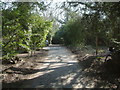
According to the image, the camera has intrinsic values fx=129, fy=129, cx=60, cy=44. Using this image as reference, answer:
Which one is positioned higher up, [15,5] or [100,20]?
[15,5]

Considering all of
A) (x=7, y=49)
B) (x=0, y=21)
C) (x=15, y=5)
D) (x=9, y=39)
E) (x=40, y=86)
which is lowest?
(x=40, y=86)

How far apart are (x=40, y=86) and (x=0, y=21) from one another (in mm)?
2886

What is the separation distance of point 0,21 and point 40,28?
6401mm

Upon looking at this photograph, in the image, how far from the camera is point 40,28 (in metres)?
11.3

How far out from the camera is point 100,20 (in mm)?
6539

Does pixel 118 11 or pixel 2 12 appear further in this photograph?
pixel 2 12

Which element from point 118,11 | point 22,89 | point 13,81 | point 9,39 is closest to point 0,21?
point 9,39

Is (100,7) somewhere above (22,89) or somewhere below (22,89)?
above

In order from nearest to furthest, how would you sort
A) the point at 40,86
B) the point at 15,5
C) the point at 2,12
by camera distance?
the point at 40,86, the point at 2,12, the point at 15,5

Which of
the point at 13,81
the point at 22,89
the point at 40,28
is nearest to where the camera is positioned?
the point at 22,89

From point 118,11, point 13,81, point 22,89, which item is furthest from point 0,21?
point 118,11

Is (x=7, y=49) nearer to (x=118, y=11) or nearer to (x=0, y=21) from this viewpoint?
(x=0, y=21)

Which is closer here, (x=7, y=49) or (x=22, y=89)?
(x=22, y=89)

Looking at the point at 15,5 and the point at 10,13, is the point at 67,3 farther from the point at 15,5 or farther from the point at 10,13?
the point at 10,13
